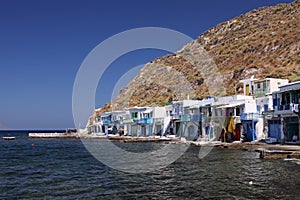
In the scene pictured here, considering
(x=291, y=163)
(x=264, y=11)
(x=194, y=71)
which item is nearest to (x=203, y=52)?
(x=194, y=71)

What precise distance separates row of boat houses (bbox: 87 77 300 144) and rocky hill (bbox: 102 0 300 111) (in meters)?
19.7

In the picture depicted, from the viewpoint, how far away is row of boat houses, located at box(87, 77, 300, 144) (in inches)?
1508

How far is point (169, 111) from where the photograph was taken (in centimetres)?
6706

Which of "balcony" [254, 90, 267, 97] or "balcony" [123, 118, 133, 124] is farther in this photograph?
"balcony" [123, 118, 133, 124]

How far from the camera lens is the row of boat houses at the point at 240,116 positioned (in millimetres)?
38312

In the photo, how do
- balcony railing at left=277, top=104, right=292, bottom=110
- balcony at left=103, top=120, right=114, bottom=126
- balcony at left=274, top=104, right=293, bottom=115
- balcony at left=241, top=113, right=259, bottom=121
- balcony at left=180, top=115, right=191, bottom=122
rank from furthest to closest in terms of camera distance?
balcony at left=103, top=120, right=114, bottom=126 < balcony at left=180, top=115, right=191, bottom=122 < balcony at left=241, top=113, right=259, bottom=121 < balcony railing at left=277, top=104, right=292, bottom=110 < balcony at left=274, top=104, right=293, bottom=115

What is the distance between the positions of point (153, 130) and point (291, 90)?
37.5 metres

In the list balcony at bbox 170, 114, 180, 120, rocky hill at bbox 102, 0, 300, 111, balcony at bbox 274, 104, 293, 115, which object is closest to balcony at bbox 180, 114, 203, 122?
balcony at bbox 170, 114, 180, 120

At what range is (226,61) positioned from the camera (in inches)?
4124

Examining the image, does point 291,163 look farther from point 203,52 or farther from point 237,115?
point 203,52

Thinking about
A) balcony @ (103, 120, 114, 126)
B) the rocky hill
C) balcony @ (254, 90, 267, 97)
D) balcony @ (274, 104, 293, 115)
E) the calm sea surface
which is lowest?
the calm sea surface

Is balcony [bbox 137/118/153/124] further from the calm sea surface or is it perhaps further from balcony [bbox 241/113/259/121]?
the calm sea surface

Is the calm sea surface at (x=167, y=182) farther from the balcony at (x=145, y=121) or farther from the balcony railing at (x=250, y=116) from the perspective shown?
the balcony at (x=145, y=121)

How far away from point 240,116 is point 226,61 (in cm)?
6250
